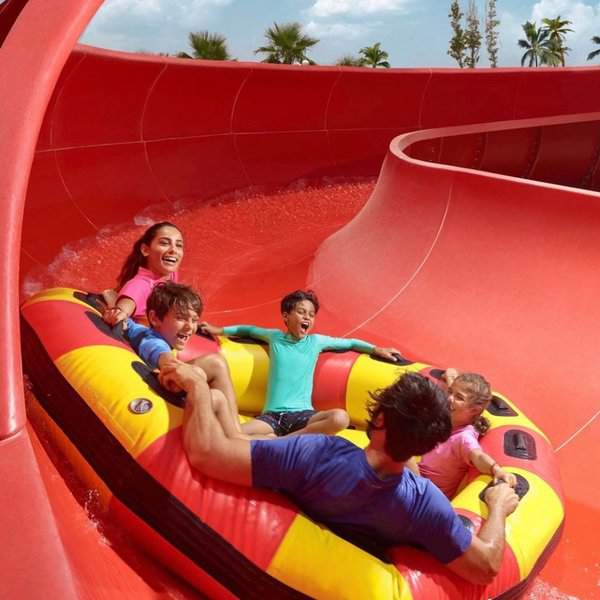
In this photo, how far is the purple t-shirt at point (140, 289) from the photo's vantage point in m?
2.72

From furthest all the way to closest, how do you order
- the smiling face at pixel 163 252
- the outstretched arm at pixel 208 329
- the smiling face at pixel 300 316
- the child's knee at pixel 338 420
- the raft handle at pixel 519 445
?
1. the outstretched arm at pixel 208 329
2. the smiling face at pixel 163 252
3. the smiling face at pixel 300 316
4. the raft handle at pixel 519 445
5. the child's knee at pixel 338 420

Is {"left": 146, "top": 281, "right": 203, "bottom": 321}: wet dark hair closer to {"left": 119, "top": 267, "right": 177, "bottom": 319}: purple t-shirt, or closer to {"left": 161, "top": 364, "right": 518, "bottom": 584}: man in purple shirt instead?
{"left": 119, "top": 267, "right": 177, "bottom": 319}: purple t-shirt

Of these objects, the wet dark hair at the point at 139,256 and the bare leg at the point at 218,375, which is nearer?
the bare leg at the point at 218,375

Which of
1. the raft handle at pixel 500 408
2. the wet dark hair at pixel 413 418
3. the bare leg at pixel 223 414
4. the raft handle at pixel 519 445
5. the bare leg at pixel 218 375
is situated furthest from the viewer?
the raft handle at pixel 500 408

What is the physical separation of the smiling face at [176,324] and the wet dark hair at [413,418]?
3.33ft

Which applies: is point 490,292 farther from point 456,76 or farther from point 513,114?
point 513,114

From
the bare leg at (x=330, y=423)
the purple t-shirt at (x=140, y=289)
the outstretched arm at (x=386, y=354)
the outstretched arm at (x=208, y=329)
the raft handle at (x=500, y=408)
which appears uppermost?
the purple t-shirt at (x=140, y=289)

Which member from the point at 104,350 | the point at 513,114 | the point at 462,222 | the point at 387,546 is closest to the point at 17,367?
the point at 104,350

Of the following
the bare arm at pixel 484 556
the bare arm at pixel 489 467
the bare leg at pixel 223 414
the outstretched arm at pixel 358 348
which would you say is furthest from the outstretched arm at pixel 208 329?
the bare arm at pixel 484 556

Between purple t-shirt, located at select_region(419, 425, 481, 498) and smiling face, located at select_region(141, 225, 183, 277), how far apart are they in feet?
4.31

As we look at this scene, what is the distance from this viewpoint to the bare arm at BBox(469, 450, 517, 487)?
2100 millimetres

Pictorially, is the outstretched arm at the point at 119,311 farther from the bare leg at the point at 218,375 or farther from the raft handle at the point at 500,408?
the raft handle at the point at 500,408

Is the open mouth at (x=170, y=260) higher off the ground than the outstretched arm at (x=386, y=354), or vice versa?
the open mouth at (x=170, y=260)

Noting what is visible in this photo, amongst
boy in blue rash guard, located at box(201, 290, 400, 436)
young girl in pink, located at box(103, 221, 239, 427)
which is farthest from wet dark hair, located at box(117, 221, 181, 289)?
boy in blue rash guard, located at box(201, 290, 400, 436)
